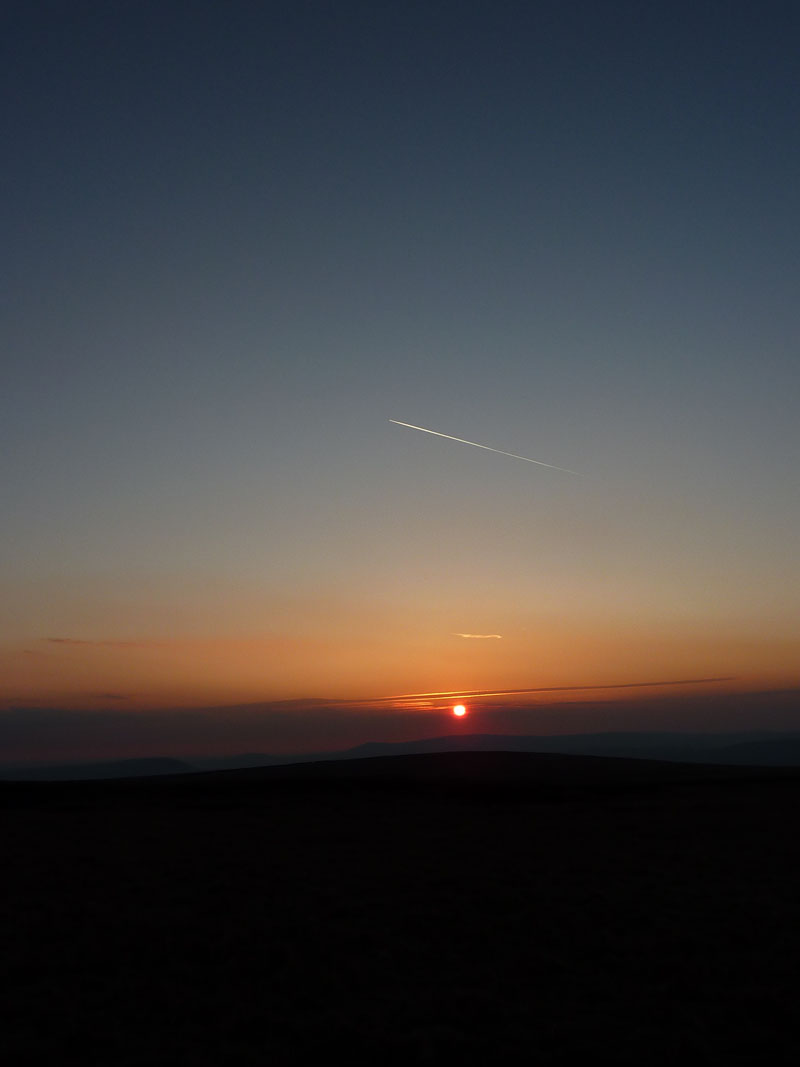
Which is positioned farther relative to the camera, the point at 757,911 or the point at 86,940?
the point at 757,911

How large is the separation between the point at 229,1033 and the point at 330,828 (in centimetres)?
1464

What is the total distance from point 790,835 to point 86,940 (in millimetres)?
18705

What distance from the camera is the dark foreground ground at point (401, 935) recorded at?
396 inches

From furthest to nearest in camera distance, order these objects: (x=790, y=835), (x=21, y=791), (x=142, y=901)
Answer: (x=21, y=791) < (x=790, y=835) < (x=142, y=901)

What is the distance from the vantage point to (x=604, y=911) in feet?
51.6

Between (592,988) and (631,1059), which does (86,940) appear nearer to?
(592,988)

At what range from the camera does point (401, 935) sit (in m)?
14.3

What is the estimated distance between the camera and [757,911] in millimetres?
15438

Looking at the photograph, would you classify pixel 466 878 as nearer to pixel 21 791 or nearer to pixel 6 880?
pixel 6 880

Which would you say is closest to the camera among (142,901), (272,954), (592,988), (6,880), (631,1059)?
(631,1059)

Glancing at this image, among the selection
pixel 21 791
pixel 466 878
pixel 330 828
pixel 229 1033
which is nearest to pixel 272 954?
pixel 229 1033

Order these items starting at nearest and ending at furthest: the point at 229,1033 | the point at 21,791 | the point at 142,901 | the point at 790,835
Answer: the point at 229,1033 < the point at 142,901 < the point at 790,835 < the point at 21,791

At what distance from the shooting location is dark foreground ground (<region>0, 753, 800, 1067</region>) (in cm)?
1006

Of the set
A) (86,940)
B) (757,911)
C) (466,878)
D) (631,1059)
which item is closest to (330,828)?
(466,878)
